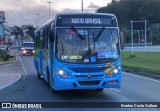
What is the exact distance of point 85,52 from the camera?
14508 mm

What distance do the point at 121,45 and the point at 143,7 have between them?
89.7 m

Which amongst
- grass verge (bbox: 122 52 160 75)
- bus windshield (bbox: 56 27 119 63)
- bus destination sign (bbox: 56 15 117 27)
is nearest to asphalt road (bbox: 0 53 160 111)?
bus windshield (bbox: 56 27 119 63)

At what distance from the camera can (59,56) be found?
48.1 ft

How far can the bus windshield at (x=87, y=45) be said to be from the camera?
14.5m

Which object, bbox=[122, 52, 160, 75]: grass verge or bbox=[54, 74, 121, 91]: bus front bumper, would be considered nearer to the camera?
bbox=[54, 74, 121, 91]: bus front bumper

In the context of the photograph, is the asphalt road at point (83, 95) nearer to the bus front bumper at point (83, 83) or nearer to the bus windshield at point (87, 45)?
the bus front bumper at point (83, 83)

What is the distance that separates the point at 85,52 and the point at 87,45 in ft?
0.98

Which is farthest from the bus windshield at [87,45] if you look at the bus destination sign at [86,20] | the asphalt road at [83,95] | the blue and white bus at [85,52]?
the asphalt road at [83,95]

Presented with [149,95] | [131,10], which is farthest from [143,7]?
[149,95]

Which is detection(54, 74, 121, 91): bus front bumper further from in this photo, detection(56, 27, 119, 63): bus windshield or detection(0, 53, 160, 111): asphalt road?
detection(56, 27, 119, 63): bus windshield

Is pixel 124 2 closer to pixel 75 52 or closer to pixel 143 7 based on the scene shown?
pixel 143 7

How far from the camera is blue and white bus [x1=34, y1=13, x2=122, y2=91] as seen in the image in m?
14.3

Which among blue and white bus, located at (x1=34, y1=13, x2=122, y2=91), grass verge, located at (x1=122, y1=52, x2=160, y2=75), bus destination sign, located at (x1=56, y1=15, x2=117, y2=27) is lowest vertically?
grass verge, located at (x1=122, y1=52, x2=160, y2=75)

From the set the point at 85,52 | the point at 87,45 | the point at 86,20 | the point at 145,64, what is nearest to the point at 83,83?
the point at 85,52
